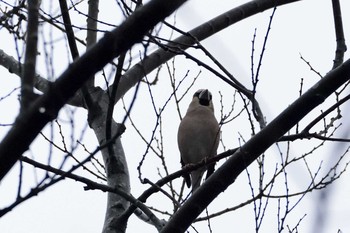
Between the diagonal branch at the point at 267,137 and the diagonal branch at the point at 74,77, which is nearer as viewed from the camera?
the diagonal branch at the point at 74,77

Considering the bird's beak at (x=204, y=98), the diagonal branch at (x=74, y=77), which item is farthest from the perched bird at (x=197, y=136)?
the diagonal branch at (x=74, y=77)

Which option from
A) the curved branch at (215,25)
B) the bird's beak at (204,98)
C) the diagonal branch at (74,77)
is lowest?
the diagonal branch at (74,77)

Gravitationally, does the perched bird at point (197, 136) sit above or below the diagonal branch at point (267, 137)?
above

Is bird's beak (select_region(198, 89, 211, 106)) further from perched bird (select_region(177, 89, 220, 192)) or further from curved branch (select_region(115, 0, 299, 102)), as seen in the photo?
curved branch (select_region(115, 0, 299, 102))

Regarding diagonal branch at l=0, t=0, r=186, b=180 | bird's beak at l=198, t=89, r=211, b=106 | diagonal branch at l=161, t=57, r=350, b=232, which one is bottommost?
diagonal branch at l=0, t=0, r=186, b=180

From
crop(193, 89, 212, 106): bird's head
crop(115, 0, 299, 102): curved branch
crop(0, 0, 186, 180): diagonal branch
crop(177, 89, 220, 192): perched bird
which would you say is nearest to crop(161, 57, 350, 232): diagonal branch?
crop(0, 0, 186, 180): diagonal branch

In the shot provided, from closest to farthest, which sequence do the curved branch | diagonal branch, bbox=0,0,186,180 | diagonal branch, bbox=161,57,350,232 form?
diagonal branch, bbox=0,0,186,180 < diagonal branch, bbox=161,57,350,232 < the curved branch

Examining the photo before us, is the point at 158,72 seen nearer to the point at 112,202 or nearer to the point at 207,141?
the point at 207,141

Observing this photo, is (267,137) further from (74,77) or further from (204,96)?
(204,96)

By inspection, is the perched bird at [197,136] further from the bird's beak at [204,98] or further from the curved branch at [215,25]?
the curved branch at [215,25]

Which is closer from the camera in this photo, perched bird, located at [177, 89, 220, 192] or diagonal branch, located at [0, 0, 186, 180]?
diagonal branch, located at [0, 0, 186, 180]

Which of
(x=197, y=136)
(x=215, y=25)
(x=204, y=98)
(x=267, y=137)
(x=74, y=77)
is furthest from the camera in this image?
(x=204, y=98)

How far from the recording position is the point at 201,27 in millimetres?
5121

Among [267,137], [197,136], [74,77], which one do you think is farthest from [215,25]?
[74,77]
